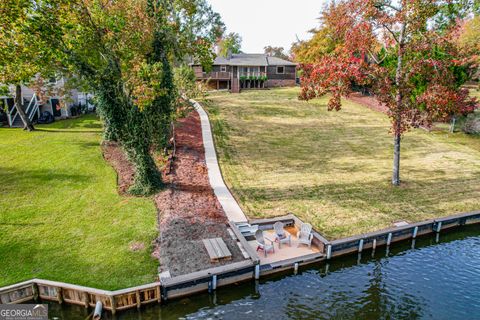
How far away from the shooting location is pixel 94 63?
17328mm

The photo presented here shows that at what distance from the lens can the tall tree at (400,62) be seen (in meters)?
17.2

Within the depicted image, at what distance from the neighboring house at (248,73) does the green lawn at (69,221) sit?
3673 centimetres

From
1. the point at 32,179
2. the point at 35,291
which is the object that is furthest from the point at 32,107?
the point at 35,291

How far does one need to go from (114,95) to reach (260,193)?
32.4ft

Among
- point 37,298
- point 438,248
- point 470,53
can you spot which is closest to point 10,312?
point 37,298

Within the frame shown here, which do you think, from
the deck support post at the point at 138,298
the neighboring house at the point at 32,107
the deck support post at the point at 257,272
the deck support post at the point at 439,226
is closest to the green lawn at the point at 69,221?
the deck support post at the point at 138,298

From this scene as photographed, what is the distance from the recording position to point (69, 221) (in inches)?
611

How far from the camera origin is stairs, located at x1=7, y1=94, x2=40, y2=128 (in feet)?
100.0

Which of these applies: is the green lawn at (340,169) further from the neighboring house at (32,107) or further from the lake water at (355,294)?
the neighboring house at (32,107)

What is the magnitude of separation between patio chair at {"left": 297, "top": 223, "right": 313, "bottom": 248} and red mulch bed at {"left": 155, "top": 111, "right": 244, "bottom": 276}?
300cm

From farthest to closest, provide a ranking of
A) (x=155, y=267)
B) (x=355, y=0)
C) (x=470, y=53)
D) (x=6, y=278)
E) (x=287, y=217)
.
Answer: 1. (x=470, y=53)
2. (x=355, y=0)
3. (x=287, y=217)
4. (x=155, y=267)
5. (x=6, y=278)

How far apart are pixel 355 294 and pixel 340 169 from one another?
1276 cm

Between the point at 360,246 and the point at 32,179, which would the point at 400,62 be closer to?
the point at 360,246

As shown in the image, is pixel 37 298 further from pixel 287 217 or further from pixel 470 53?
pixel 470 53
